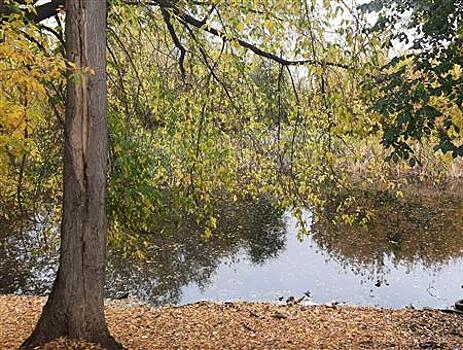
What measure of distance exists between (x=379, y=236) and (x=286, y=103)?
7.64 meters

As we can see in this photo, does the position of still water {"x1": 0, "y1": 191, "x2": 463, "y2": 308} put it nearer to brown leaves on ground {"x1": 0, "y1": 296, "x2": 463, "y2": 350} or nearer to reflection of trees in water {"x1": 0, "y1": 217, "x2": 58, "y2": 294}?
reflection of trees in water {"x1": 0, "y1": 217, "x2": 58, "y2": 294}

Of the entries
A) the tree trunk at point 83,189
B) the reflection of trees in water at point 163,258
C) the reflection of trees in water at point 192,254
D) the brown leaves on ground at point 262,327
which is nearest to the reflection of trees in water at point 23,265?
the reflection of trees in water at point 163,258

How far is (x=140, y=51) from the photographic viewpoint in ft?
20.2

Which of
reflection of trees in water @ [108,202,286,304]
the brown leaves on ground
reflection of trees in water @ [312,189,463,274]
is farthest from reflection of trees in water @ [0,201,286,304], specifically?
the brown leaves on ground

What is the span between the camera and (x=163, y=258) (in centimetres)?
1107

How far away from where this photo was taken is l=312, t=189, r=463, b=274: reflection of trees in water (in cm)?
1123

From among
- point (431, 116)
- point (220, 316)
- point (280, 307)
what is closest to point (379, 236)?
point (280, 307)

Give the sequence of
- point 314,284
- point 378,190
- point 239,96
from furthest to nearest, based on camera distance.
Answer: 1. point 378,190
2. point 314,284
3. point 239,96

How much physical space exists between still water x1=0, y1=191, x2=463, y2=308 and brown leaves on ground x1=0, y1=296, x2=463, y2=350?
1.76 metres

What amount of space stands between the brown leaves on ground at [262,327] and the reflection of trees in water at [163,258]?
1816 millimetres

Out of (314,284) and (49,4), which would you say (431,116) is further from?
(314,284)

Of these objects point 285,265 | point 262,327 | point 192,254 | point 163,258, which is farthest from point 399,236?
point 262,327

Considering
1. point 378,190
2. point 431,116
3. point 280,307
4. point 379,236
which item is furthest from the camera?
point 378,190

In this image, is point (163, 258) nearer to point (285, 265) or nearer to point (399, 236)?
point (285, 265)
